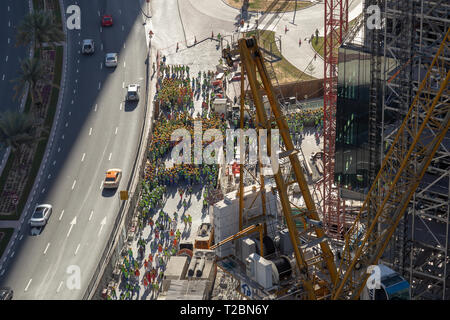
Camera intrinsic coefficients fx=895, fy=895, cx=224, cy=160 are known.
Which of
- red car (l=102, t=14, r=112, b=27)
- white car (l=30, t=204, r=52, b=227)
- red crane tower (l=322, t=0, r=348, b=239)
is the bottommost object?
white car (l=30, t=204, r=52, b=227)

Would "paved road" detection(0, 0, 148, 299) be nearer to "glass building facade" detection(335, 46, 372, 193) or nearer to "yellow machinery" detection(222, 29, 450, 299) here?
"yellow machinery" detection(222, 29, 450, 299)

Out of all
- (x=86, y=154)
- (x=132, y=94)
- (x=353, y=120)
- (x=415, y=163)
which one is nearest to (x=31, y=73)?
(x=86, y=154)

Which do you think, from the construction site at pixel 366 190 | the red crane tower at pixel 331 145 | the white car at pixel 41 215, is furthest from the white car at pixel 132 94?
the construction site at pixel 366 190

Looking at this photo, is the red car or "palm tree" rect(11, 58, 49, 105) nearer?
"palm tree" rect(11, 58, 49, 105)

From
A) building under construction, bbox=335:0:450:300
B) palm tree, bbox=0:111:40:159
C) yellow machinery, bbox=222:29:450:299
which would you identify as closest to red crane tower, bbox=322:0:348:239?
building under construction, bbox=335:0:450:300

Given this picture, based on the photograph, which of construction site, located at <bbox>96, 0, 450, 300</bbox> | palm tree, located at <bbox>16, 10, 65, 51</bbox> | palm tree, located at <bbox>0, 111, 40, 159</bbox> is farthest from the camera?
palm tree, located at <bbox>16, 10, 65, 51</bbox>

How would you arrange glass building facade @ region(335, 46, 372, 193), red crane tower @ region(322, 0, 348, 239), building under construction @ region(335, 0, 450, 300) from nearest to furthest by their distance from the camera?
building under construction @ region(335, 0, 450, 300), glass building facade @ region(335, 46, 372, 193), red crane tower @ region(322, 0, 348, 239)
